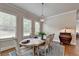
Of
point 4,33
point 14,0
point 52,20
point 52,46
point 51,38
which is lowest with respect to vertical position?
point 52,46

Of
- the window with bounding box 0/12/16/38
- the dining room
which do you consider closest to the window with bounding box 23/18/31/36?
the dining room

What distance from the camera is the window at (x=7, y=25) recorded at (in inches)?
85.0

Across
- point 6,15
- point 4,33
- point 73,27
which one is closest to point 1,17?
point 6,15

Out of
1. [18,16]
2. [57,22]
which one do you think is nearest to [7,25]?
[18,16]

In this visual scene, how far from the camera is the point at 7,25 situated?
2.26 m

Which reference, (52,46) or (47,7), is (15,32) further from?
(52,46)

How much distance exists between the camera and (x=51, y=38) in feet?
8.71

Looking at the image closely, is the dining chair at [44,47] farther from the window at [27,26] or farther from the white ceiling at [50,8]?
the white ceiling at [50,8]

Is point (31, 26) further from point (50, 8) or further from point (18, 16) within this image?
point (50, 8)

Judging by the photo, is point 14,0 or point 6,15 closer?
point 14,0

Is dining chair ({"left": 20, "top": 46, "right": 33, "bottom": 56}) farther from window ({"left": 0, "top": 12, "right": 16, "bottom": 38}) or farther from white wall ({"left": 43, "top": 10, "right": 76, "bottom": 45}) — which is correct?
white wall ({"left": 43, "top": 10, "right": 76, "bottom": 45})

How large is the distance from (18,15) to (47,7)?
26.5 inches

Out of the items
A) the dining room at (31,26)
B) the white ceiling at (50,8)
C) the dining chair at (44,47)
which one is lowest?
the dining chair at (44,47)

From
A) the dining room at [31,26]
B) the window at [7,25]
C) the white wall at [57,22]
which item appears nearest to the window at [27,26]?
the dining room at [31,26]
